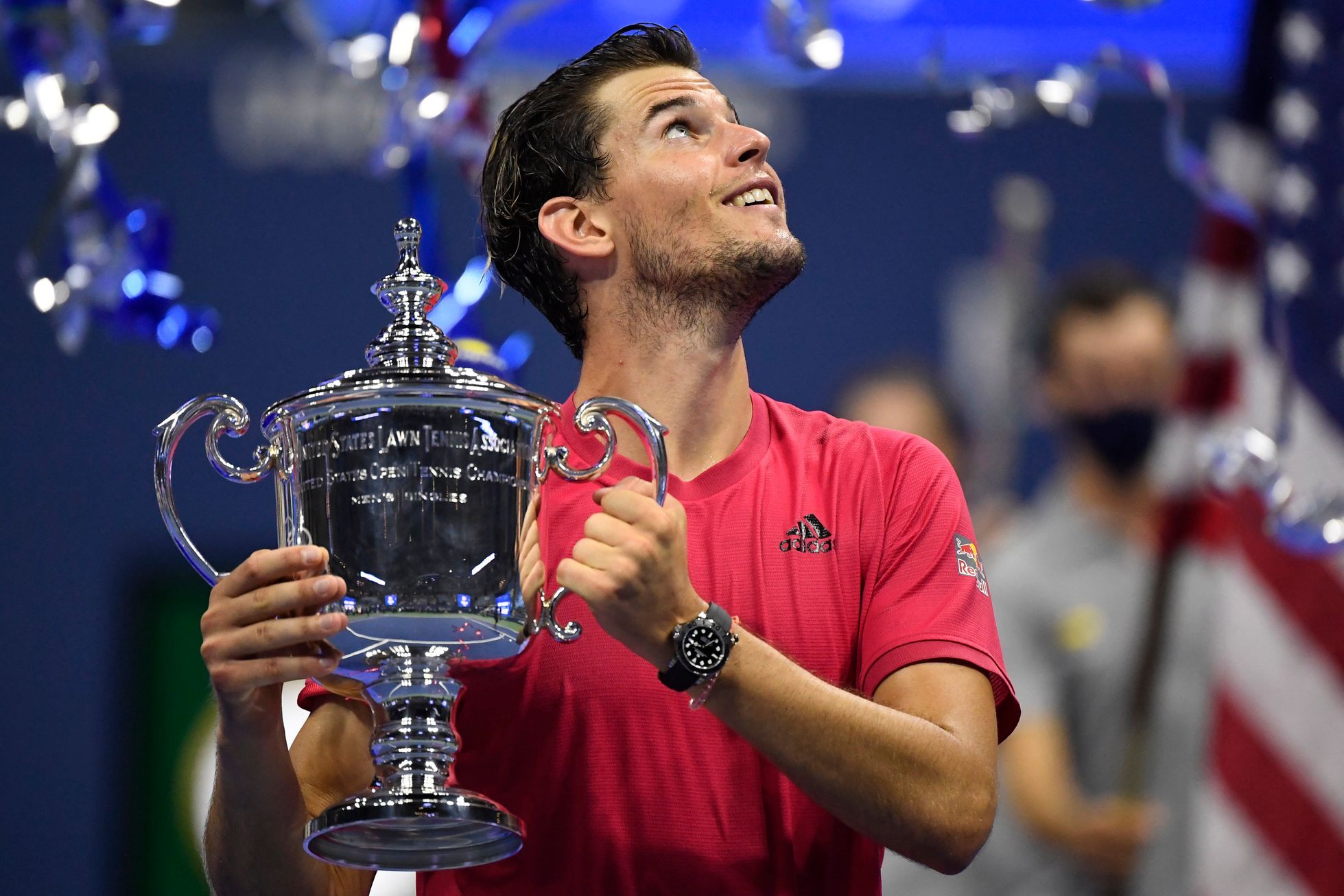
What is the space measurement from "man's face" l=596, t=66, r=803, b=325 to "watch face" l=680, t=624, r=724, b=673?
627mm

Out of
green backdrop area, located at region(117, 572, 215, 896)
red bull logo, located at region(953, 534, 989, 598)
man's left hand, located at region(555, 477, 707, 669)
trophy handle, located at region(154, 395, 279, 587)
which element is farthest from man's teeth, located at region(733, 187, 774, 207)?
green backdrop area, located at region(117, 572, 215, 896)

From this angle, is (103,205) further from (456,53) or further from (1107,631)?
(1107,631)

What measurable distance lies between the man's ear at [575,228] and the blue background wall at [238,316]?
3389 millimetres

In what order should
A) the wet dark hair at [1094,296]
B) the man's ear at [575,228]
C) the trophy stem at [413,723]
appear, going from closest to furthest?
the trophy stem at [413,723] < the man's ear at [575,228] < the wet dark hair at [1094,296]

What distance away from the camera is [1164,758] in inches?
179

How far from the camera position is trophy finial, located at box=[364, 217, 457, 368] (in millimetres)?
1940

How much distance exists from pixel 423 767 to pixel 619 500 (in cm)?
37

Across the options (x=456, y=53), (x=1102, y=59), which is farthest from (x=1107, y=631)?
(x=456, y=53)

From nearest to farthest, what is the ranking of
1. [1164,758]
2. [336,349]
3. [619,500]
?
[619,500], [1164,758], [336,349]

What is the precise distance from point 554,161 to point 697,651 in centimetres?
98

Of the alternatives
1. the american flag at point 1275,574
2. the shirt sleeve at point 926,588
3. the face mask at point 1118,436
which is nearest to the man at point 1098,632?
the face mask at point 1118,436

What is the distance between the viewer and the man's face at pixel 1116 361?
493cm

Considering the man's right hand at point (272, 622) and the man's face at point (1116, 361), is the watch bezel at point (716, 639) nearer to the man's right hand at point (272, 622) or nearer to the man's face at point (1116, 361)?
the man's right hand at point (272, 622)

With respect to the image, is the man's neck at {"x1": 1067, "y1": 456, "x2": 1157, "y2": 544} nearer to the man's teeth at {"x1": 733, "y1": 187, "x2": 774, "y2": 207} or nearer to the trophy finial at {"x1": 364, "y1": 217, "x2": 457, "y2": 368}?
the man's teeth at {"x1": 733, "y1": 187, "x2": 774, "y2": 207}
